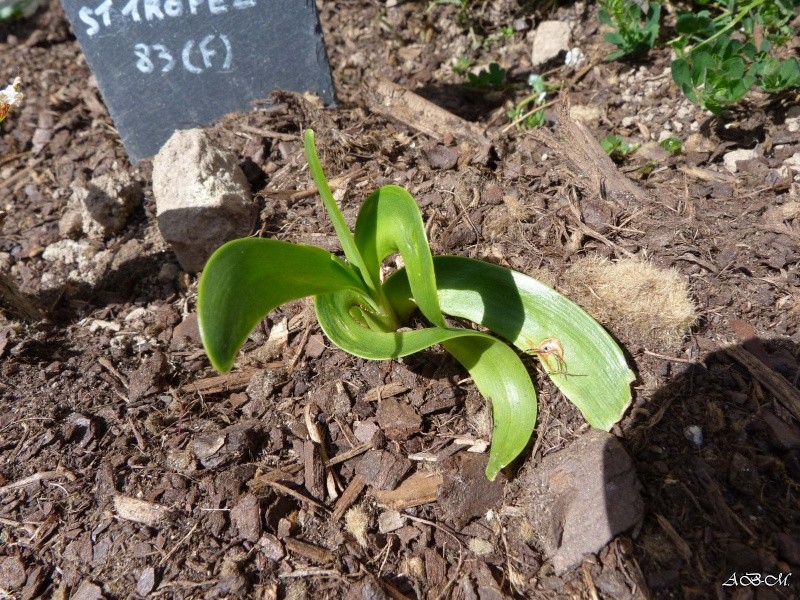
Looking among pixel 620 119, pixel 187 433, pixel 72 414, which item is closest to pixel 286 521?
pixel 187 433

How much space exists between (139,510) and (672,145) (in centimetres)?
166

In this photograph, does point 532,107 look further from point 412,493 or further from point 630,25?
point 412,493

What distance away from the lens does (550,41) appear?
2115 mm

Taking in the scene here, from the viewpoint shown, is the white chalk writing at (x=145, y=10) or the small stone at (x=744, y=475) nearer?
the small stone at (x=744, y=475)

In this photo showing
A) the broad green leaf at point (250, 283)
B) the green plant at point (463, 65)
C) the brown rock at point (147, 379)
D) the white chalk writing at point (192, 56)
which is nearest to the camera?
the broad green leaf at point (250, 283)

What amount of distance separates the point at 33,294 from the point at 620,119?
73.2 inches

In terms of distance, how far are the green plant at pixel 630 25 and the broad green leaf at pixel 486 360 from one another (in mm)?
1245

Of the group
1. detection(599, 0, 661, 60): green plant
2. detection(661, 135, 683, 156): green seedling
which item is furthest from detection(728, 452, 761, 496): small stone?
detection(599, 0, 661, 60): green plant

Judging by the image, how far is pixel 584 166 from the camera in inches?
65.2

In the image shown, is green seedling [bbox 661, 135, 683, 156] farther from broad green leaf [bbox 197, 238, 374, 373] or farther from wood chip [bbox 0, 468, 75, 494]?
wood chip [bbox 0, 468, 75, 494]

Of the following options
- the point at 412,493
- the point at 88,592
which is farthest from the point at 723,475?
the point at 88,592

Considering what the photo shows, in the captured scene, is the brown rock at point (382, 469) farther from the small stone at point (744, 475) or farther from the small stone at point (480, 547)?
the small stone at point (744, 475)

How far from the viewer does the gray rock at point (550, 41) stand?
211cm

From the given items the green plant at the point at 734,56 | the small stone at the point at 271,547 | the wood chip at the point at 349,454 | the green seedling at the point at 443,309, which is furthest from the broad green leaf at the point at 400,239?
the green plant at the point at 734,56
